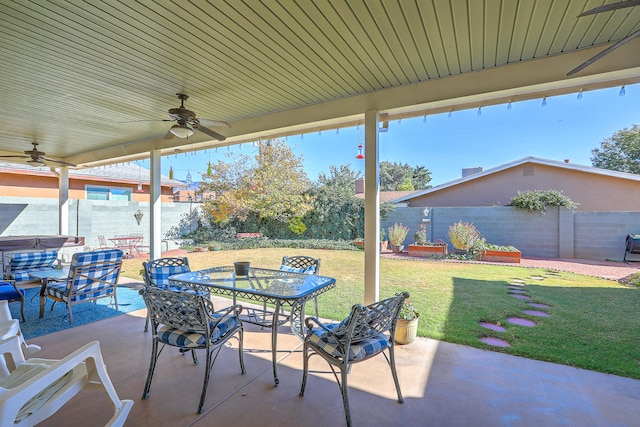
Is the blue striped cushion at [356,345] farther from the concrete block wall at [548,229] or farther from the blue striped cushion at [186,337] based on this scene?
the concrete block wall at [548,229]

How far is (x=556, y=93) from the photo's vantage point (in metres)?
2.75

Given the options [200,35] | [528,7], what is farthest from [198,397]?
[528,7]

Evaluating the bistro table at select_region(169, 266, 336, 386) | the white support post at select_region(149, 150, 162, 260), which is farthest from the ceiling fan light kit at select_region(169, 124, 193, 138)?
the white support post at select_region(149, 150, 162, 260)

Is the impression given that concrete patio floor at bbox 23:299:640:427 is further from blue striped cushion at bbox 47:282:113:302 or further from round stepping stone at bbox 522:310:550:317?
round stepping stone at bbox 522:310:550:317

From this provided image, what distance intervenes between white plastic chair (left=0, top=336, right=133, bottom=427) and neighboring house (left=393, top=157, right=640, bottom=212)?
1107 cm

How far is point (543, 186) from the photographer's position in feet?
32.5

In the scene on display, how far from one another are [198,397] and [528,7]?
3497 mm

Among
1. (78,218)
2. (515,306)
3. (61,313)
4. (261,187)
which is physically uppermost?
(261,187)

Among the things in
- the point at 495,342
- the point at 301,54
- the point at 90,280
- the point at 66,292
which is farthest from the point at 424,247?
the point at 66,292

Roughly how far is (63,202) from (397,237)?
8.99 m

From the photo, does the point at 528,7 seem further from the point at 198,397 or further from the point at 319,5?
the point at 198,397

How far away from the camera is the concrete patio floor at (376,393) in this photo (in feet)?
6.32

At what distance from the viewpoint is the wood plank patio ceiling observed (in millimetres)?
1921

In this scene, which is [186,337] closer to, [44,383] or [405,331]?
[44,383]
